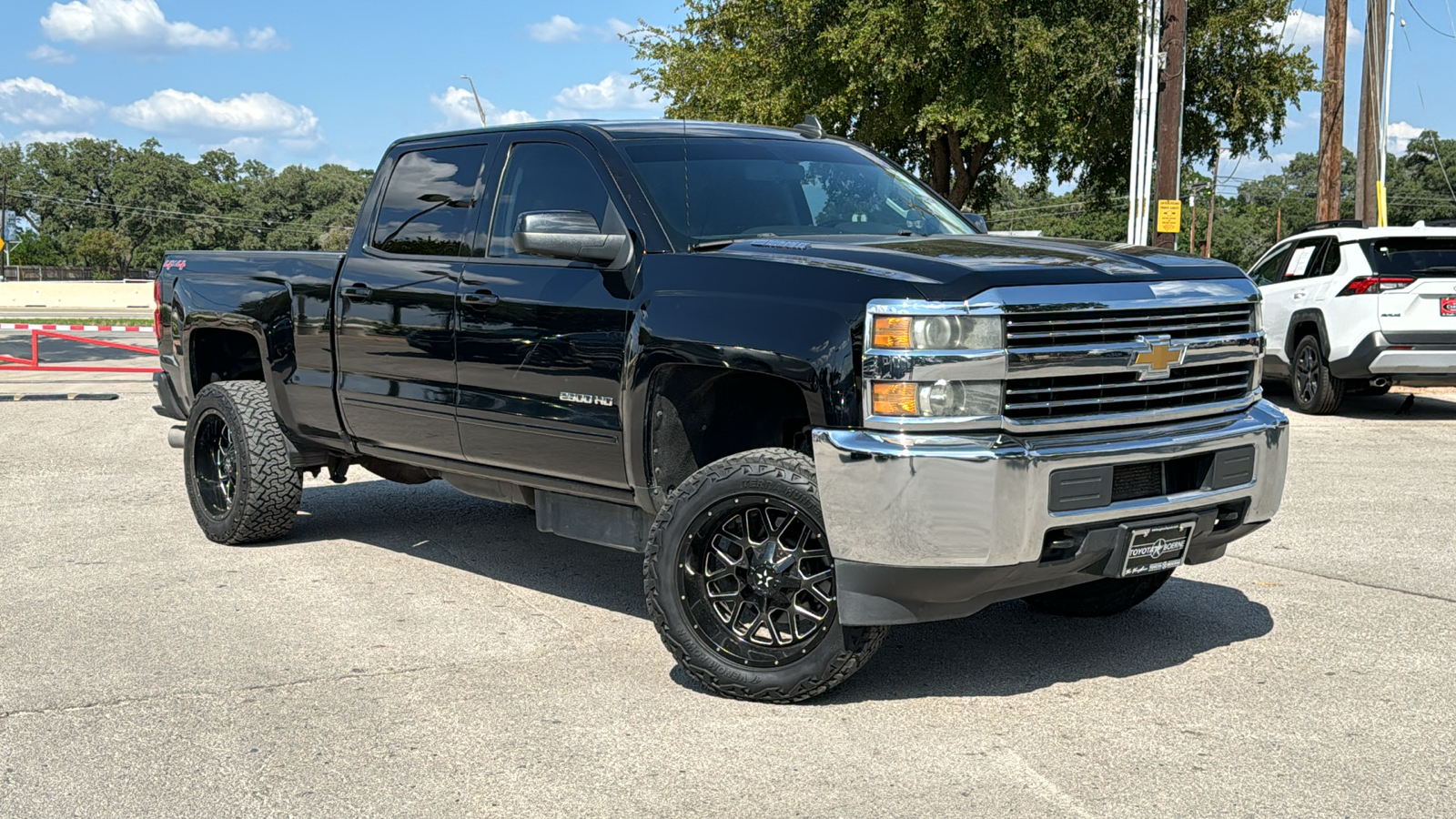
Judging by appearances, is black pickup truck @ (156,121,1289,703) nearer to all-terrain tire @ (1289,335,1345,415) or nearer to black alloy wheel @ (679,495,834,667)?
black alloy wheel @ (679,495,834,667)

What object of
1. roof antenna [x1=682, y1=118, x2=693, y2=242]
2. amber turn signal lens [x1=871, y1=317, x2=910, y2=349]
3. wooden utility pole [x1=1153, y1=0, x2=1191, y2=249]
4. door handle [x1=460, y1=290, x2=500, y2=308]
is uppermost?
wooden utility pole [x1=1153, y1=0, x2=1191, y2=249]

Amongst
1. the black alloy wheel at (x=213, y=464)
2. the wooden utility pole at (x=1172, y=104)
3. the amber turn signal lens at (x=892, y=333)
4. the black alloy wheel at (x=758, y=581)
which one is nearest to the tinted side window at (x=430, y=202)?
the black alloy wheel at (x=213, y=464)

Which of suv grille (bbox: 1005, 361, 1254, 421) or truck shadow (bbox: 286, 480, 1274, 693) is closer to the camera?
suv grille (bbox: 1005, 361, 1254, 421)

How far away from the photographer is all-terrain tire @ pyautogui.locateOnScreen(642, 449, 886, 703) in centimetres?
461

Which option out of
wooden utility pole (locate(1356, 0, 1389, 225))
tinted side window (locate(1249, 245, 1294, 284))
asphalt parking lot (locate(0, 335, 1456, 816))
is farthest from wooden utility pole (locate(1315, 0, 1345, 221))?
asphalt parking lot (locate(0, 335, 1456, 816))

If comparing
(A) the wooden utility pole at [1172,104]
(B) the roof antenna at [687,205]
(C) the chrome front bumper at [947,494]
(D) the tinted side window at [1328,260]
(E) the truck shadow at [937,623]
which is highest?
(A) the wooden utility pole at [1172,104]

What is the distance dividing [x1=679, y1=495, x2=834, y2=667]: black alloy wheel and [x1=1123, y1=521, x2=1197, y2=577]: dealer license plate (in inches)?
37.7

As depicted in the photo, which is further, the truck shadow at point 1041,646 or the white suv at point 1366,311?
the white suv at point 1366,311

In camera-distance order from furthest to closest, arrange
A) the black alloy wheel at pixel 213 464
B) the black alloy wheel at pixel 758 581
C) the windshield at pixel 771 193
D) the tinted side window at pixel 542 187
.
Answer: the black alloy wheel at pixel 213 464 < the tinted side window at pixel 542 187 < the windshield at pixel 771 193 < the black alloy wheel at pixel 758 581

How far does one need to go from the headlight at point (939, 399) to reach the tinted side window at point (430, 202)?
250 cm

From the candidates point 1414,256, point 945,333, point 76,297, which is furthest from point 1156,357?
point 76,297

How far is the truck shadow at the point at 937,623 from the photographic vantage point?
5113 mm

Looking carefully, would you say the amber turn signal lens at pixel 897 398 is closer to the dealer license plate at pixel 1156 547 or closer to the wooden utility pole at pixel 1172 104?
the dealer license plate at pixel 1156 547

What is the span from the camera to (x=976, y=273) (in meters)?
4.39
